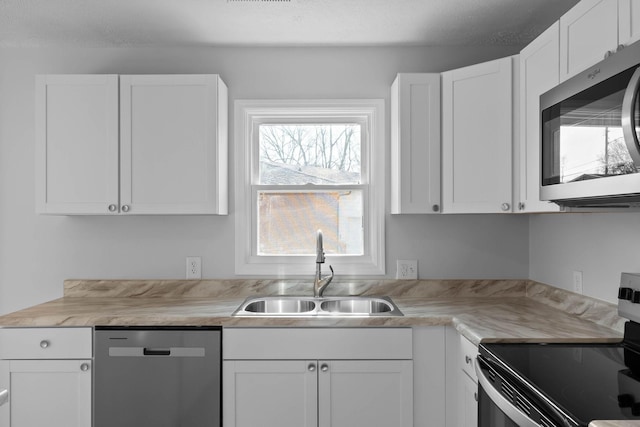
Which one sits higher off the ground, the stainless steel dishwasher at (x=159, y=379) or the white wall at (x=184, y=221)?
the white wall at (x=184, y=221)

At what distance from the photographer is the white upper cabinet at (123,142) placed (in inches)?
98.5

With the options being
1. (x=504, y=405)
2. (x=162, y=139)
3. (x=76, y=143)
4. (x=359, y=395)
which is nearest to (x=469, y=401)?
(x=359, y=395)

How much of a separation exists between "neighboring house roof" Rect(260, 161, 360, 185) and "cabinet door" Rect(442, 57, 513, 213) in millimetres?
657

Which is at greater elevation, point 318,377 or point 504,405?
point 504,405

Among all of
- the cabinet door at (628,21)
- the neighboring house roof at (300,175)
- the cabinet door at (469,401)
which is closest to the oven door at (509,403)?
the cabinet door at (469,401)

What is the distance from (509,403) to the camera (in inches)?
54.3

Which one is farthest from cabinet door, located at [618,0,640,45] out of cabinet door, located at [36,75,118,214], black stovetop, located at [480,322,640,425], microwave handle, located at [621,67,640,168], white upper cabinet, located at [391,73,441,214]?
cabinet door, located at [36,75,118,214]

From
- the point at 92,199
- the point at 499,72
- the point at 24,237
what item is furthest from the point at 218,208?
the point at 499,72

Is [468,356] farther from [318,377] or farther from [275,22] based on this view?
[275,22]

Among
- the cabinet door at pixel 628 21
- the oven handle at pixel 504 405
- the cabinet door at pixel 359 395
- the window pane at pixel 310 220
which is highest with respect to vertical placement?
the cabinet door at pixel 628 21

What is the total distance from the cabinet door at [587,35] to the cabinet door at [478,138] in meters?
0.51

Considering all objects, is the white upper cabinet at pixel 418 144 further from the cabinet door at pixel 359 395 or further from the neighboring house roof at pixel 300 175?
the cabinet door at pixel 359 395

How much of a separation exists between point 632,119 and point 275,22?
1815 millimetres

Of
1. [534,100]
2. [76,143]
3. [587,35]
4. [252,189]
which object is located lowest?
[252,189]
